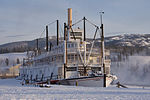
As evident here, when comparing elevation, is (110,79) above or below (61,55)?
below

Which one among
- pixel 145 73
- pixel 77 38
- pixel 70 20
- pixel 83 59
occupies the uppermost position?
pixel 70 20

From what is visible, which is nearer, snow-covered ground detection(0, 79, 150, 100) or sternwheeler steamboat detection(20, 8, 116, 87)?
Answer: snow-covered ground detection(0, 79, 150, 100)

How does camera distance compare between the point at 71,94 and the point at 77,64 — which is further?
the point at 77,64

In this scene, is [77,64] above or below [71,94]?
above

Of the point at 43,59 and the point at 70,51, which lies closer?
the point at 70,51

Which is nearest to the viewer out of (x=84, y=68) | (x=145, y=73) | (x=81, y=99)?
(x=81, y=99)

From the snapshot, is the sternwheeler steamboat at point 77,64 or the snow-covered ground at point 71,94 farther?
the sternwheeler steamboat at point 77,64

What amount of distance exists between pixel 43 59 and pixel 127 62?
9227cm

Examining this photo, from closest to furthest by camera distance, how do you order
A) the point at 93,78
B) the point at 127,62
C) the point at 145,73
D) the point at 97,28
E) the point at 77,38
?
1. the point at 93,78
2. the point at 97,28
3. the point at 77,38
4. the point at 145,73
5. the point at 127,62

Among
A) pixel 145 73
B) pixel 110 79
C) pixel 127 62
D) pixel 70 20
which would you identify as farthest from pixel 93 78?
pixel 127 62

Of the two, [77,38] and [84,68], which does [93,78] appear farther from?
[77,38]

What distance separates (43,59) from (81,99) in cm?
3362

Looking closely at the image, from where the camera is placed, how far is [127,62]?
136625 mm

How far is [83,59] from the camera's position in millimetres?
40281
